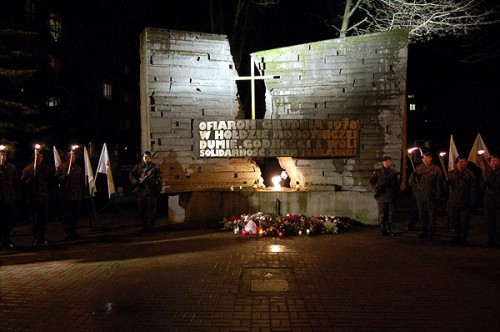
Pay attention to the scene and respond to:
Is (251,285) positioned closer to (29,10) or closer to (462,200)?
(462,200)

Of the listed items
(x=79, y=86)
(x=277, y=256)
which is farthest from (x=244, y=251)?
(x=79, y=86)

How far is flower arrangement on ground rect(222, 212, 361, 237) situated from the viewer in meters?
10.5

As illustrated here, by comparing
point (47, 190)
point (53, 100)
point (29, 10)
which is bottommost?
point (47, 190)

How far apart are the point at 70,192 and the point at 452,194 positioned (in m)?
8.99

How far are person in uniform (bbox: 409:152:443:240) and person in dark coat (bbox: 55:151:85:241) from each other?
8.23 meters

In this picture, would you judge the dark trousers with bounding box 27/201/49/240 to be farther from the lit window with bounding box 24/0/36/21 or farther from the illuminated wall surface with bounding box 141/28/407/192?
the lit window with bounding box 24/0/36/21

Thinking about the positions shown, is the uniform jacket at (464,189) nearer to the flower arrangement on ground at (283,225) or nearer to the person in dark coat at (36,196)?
the flower arrangement on ground at (283,225)

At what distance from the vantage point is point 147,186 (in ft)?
36.3

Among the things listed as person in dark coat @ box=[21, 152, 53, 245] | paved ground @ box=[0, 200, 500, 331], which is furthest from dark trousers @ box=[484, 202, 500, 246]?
person in dark coat @ box=[21, 152, 53, 245]

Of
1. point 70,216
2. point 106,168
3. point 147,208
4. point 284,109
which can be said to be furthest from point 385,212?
point 70,216

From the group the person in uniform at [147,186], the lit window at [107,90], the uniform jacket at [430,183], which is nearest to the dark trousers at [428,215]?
the uniform jacket at [430,183]

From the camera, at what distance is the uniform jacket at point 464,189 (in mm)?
9727

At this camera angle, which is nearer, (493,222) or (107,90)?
(493,222)

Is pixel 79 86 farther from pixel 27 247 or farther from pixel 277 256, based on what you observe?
pixel 277 256
